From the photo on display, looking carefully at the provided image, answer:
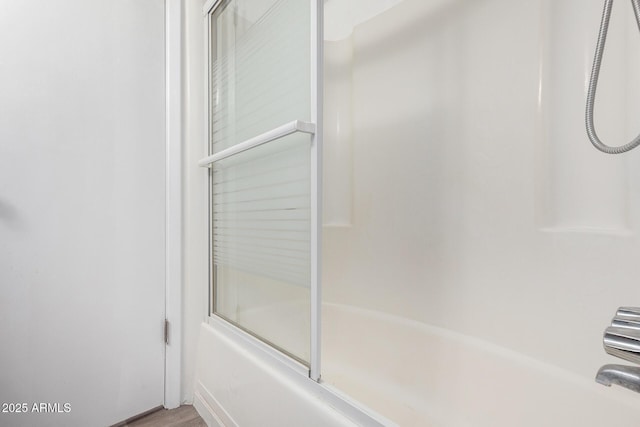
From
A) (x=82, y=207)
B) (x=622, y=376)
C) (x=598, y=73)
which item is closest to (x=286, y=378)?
(x=622, y=376)

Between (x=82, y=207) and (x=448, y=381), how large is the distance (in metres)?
1.47

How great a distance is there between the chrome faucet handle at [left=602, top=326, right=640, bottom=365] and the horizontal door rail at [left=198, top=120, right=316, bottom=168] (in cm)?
74

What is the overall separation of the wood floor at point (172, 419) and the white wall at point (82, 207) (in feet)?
0.14

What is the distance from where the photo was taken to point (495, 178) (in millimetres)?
1251

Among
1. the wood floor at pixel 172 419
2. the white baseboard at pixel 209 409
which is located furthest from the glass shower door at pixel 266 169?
the wood floor at pixel 172 419

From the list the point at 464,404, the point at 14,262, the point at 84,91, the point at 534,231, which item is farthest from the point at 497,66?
the point at 14,262

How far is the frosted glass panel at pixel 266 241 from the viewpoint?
1.02 metres

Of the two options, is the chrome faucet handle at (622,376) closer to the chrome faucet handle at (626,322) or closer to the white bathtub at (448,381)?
the chrome faucet handle at (626,322)

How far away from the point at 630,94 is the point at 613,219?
36 centimetres

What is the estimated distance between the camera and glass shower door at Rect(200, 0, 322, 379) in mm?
990

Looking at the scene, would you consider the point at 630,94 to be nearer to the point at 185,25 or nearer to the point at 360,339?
the point at 360,339

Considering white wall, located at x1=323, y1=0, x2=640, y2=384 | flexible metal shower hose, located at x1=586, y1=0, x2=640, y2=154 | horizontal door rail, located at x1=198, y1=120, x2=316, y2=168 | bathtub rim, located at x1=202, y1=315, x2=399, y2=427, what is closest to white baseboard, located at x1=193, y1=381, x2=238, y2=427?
bathtub rim, located at x1=202, y1=315, x2=399, y2=427

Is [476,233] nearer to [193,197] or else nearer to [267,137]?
[267,137]

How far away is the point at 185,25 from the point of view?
1.51m
